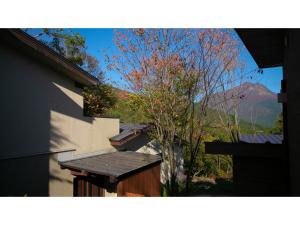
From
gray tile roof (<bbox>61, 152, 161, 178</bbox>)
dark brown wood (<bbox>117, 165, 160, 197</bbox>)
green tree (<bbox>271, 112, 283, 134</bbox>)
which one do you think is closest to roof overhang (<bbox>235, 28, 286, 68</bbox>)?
gray tile roof (<bbox>61, 152, 161, 178</bbox>)

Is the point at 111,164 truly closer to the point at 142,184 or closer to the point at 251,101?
the point at 142,184

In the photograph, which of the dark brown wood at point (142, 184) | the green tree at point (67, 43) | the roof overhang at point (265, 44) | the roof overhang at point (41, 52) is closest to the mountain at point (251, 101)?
the roof overhang at point (265, 44)

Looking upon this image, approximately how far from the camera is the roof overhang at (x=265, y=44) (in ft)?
9.87

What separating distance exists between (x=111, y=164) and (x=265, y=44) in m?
4.08

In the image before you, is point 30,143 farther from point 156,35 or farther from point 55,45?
point 55,45

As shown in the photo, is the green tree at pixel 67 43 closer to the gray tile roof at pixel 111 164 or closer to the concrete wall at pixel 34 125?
the concrete wall at pixel 34 125

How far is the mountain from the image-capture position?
193 inches

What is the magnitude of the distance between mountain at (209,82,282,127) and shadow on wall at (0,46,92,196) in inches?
136

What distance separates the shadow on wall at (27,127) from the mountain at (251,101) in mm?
3456

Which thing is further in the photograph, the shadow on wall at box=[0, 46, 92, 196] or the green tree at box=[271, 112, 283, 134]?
the green tree at box=[271, 112, 283, 134]

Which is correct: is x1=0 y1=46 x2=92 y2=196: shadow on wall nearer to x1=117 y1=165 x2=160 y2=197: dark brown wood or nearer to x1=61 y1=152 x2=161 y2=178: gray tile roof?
x1=61 y1=152 x2=161 y2=178: gray tile roof

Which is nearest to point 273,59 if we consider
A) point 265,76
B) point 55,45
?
point 265,76
